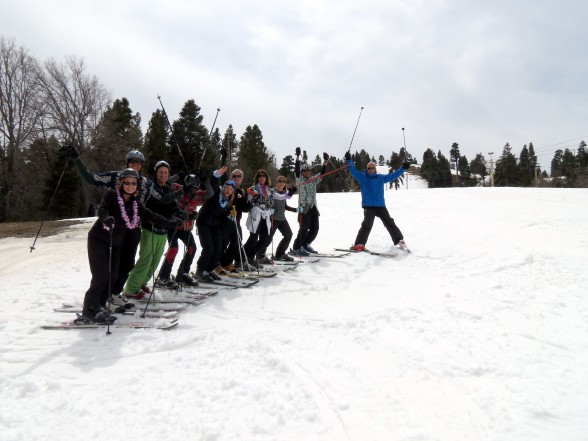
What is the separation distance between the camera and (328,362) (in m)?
3.56

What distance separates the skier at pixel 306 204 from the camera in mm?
9461

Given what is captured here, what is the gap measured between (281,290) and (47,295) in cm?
388

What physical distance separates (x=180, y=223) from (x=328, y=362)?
293 centimetres

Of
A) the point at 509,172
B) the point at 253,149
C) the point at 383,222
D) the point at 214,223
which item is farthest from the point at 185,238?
the point at 509,172

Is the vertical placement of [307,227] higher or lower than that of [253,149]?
lower

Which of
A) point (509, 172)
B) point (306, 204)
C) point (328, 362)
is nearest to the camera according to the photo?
point (328, 362)

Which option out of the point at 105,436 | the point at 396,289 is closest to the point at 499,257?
the point at 396,289

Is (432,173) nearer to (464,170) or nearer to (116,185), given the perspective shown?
(464,170)

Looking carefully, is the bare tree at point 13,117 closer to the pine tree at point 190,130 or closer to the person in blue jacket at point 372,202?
the pine tree at point 190,130

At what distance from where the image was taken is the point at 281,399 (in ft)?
9.61

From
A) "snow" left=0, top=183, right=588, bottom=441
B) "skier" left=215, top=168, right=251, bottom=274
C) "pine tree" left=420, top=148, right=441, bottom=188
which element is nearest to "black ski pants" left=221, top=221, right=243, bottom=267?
"skier" left=215, top=168, right=251, bottom=274

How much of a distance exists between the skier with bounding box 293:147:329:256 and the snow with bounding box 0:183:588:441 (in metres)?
2.51

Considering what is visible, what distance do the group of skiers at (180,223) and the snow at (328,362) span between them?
100 cm

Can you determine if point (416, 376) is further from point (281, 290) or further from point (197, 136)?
point (197, 136)
